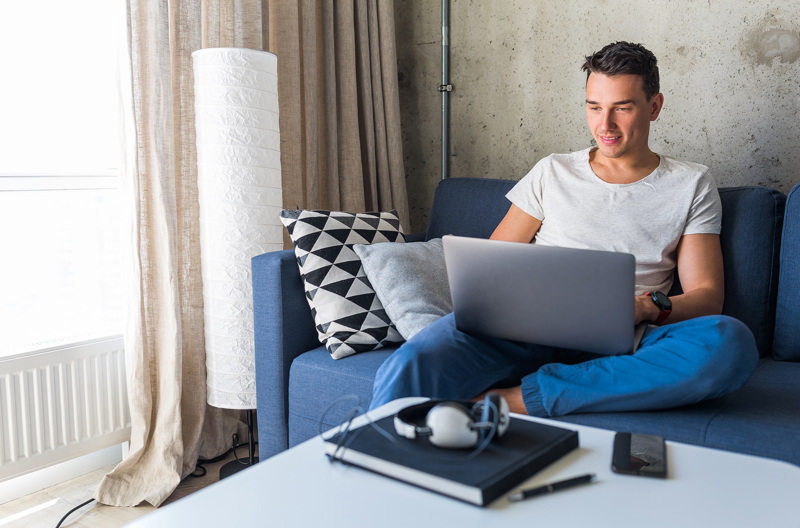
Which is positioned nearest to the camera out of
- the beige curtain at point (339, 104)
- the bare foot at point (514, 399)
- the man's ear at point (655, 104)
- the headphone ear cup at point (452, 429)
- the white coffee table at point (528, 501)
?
the white coffee table at point (528, 501)

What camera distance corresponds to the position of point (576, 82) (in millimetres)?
2473

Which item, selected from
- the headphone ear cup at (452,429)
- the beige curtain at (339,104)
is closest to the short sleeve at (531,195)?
the beige curtain at (339,104)

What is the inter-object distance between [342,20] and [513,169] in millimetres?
862

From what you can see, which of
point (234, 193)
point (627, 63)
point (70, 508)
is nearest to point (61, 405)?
point (70, 508)

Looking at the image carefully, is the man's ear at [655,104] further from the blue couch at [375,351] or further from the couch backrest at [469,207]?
the couch backrest at [469,207]

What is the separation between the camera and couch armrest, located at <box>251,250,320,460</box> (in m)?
1.84

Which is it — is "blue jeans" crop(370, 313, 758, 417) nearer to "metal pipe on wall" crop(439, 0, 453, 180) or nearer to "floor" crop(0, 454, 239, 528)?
"floor" crop(0, 454, 239, 528)

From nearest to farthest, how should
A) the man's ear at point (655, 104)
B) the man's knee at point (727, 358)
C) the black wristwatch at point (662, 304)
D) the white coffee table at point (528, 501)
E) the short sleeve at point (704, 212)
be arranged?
the white coffee table at point (528, 501) < the man's knee at point (727, 358) < the black wristwatch at point (662, 304) < the short sleeve at point (704, 212) < the man's ear at point (655, 104)

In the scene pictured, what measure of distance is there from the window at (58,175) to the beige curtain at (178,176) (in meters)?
0.09

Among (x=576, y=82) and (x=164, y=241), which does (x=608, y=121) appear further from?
(x=164, y=241)

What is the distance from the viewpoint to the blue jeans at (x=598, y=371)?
126 cm

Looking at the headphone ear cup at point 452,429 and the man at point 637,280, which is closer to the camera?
the headphone ear cup at point 452,429

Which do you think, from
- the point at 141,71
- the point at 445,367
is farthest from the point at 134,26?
the point at 445,367

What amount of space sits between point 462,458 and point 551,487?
0.34 ft
